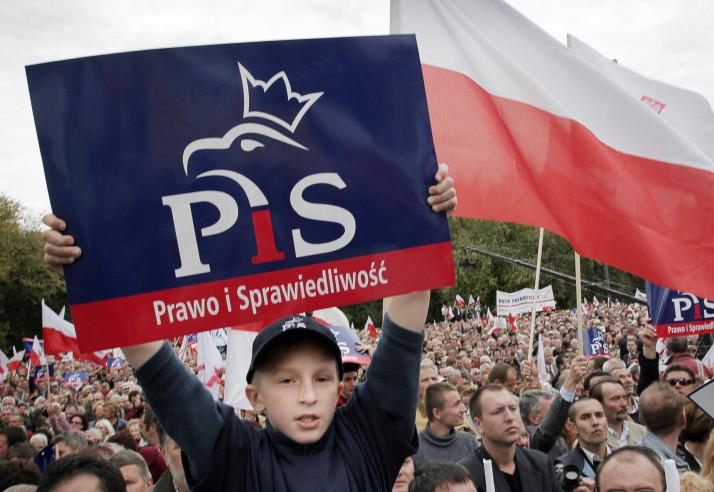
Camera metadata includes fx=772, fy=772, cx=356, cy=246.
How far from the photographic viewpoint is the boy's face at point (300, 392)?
225cm

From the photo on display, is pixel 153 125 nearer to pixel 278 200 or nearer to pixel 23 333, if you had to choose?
pixel 278 200

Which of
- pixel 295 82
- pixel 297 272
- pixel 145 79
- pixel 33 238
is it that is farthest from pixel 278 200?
pixel 33 238

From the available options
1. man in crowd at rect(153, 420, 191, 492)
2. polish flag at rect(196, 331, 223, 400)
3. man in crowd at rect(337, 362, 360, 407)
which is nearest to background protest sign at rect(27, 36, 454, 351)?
man in crowd at rect(153, 420, 191, 492)

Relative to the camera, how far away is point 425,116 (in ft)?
9.27

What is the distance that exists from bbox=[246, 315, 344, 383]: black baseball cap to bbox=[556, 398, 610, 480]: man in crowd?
12.2ft

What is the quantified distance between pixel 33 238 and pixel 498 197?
51.6 m

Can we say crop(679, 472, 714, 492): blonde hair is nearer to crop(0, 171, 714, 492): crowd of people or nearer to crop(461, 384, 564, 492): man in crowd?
crop(0, 171, 714, 492): crowd of people

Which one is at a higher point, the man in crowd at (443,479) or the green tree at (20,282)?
the green tree at (20,282)

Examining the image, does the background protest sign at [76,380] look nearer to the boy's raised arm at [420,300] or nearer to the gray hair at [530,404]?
the gray hair at [530,404]

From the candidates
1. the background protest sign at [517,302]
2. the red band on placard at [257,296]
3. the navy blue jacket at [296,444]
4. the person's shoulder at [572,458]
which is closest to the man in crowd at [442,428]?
the person's shoulder at [572,458]

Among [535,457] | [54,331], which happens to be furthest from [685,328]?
[54,331]

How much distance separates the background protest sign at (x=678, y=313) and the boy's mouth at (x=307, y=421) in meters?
7.06

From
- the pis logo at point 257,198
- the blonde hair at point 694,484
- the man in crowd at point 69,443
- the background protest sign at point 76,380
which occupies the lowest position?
the blonde hair at point 694,484

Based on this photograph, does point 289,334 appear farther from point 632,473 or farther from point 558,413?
point 558,413
